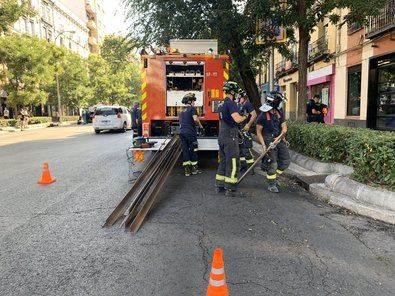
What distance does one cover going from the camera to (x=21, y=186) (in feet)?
25.1

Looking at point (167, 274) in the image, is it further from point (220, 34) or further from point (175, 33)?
point (175, 33)

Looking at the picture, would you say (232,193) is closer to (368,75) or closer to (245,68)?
(245,68)

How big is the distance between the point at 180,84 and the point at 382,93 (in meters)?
11.2

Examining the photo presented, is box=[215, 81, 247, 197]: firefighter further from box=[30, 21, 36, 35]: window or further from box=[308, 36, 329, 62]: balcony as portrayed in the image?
box=[30, 21, 36, 35]: window

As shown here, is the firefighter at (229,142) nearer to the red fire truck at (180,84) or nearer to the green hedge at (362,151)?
the green hedge at (362,151)

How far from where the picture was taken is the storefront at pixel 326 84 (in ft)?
73.9

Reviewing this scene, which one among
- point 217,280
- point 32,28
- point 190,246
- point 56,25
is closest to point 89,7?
point 56,25

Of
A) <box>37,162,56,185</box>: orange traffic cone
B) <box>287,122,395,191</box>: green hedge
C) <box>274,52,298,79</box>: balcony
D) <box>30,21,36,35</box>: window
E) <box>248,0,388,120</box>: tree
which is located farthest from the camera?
<box>30,21,36,35</box>: window

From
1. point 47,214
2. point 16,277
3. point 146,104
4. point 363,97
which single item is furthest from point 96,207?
point 363,97

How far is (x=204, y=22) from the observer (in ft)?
40.1

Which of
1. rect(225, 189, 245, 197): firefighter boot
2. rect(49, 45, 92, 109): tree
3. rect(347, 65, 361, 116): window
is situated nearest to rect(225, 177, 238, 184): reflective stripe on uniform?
rect(225, 189, 245, 197): firefighter boot

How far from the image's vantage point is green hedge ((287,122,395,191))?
557 cm

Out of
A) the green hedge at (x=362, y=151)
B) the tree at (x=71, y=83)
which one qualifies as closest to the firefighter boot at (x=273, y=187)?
the green hedge at (x=362, y=151)

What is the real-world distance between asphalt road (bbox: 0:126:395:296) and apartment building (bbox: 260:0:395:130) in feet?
26.1
